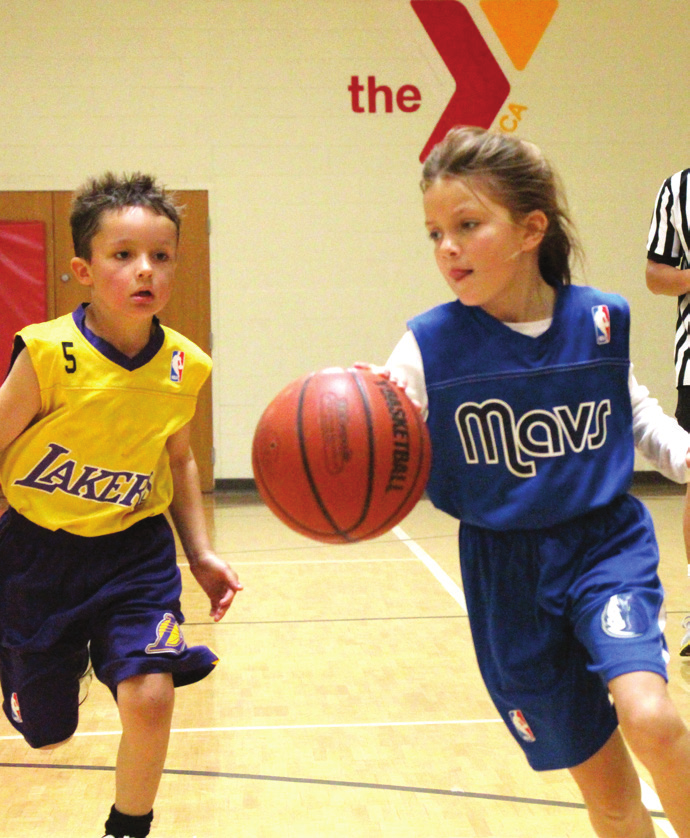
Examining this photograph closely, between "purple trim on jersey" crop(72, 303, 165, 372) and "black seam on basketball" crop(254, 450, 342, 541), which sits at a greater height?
"purple trim on jersey" crop(72, 303, 165, 372)

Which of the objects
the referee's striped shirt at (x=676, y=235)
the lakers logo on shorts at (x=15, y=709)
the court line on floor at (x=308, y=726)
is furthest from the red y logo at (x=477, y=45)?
the lakers logo on shorts at (x=15, y=709)

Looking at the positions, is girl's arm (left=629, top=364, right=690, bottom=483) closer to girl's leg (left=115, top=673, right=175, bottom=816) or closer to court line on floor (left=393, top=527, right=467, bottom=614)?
girl's leg (left=115, top=673, right=175, bottom=816)

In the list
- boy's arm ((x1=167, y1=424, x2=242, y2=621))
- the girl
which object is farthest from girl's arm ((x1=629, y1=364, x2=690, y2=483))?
boy's arm ((x1=167, y1=424, x2=242, y2=621))

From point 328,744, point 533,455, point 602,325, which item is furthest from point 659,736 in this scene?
point 328,744

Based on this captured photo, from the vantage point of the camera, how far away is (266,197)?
26.1ft

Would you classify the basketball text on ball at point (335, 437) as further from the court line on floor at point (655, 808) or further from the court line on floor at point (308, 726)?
the court line on floor at point (308, 726)

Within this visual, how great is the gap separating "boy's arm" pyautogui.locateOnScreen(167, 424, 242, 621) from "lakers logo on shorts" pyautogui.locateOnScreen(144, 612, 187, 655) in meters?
0.11

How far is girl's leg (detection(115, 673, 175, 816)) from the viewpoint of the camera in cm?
204

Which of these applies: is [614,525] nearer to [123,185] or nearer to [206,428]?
[123,185]

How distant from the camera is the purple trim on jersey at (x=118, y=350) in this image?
7.18 feet

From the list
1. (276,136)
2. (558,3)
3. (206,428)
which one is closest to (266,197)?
(276,136)

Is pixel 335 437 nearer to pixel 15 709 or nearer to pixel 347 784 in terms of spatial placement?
pixel 15 709

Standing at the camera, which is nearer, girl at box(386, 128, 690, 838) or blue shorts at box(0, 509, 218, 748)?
girl at box(386, 128, 690, 838)

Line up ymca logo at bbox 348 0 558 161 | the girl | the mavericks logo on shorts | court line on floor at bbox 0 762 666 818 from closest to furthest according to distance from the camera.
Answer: the mavericks logo on shorts < the girl < court line on floor at bbox 0 762 666 818 < ymca logo at bbox 348 0 558 161
